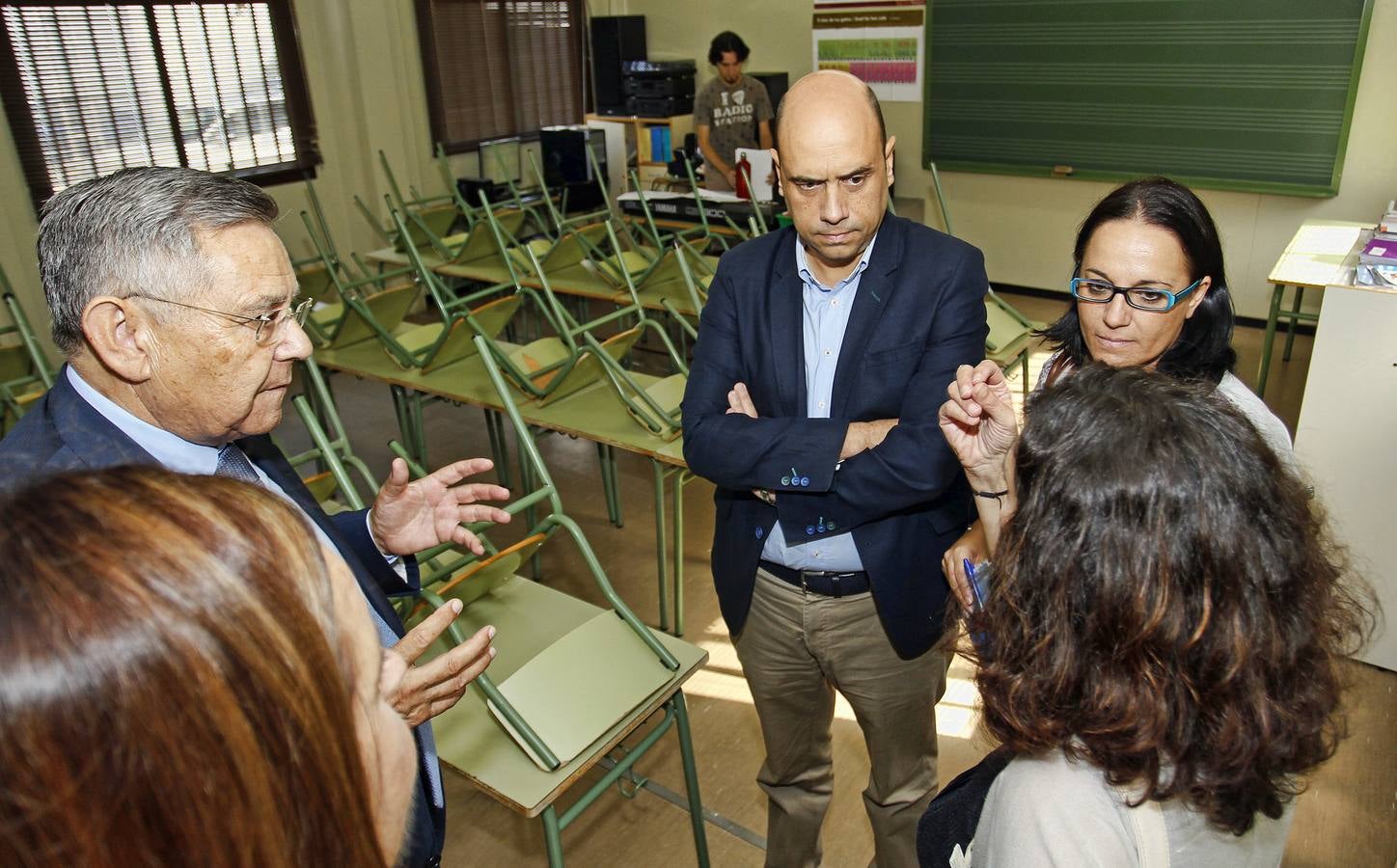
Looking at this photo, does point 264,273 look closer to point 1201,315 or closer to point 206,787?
point 206,787

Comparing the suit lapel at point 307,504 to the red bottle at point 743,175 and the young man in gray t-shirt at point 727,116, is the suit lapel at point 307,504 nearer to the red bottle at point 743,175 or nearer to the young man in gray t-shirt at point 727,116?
the red bottle at point 743,175

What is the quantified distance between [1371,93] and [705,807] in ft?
16.5

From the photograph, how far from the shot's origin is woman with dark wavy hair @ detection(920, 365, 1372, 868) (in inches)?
29.2

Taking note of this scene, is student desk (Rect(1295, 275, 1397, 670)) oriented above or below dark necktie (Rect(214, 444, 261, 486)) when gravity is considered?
below

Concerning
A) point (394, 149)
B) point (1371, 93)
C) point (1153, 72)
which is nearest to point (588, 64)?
point (394, 149)

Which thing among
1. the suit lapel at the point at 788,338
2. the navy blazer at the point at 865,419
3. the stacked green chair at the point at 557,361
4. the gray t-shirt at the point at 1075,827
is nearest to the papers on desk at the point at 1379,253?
the navy blazer at the point at 865,419

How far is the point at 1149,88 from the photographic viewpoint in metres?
5.20

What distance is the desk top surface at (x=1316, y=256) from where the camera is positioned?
3049 millimetres

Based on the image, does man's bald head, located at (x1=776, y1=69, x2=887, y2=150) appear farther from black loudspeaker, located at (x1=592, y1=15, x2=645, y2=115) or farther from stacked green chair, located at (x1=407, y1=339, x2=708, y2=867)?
black loudspeaker, located at (x1=592, y1=15, x2=645, y2=115)

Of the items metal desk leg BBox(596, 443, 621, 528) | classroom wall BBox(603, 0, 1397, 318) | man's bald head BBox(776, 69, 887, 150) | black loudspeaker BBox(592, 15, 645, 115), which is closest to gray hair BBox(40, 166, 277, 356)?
man's bald head BBox(776, 69, 887, 150)

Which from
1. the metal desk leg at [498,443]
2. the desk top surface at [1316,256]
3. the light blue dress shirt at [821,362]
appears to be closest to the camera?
the light blue dress shirt at [821,362]

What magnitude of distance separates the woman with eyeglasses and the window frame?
A: 14.7ft

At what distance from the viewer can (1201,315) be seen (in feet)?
5.00

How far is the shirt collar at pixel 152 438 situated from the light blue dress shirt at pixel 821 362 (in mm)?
924
